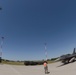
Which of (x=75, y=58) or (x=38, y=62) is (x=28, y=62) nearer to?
(x=38, y=62)

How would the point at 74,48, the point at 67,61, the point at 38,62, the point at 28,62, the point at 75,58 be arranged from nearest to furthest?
1. the point at 67,61
2. the point at 75,58
3. the point at 74,48
4. the point at 28,62
5. the point at 38,62

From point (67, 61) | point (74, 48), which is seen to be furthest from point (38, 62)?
point (67, 61)

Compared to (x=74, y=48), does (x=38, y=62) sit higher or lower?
lower

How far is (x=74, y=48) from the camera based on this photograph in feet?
135

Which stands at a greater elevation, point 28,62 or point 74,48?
point 74,48

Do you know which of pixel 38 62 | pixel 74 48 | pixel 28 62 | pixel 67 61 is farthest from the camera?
pixel 38 62

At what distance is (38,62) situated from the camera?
4781cm

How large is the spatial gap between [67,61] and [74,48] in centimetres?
1104

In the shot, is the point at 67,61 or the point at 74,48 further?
the point at 74,48

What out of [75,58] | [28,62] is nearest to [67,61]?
[75,58]

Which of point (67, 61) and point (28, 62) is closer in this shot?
point (67, 61)

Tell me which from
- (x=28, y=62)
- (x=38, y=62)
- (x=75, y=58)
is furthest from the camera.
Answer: (x=38, y=62)

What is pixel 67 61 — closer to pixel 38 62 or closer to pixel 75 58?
pixel 75 58

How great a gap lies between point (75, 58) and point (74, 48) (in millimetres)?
8127
